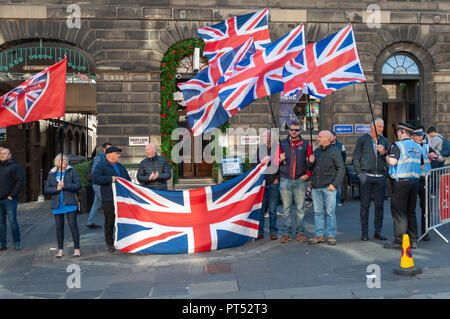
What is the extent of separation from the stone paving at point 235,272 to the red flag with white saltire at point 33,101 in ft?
8.35

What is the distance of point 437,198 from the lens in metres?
8.69

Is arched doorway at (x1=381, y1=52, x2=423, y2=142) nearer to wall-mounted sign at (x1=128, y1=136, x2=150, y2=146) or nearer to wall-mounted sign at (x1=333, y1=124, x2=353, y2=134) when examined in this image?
wall-mounted sign at (x1=333, y1=124, x2=353, y2=134)

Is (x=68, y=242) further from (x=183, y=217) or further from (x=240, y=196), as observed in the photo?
(x=240, y=196)

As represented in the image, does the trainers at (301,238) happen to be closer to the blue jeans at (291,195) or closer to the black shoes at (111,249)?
the blue jeans at (291,195)

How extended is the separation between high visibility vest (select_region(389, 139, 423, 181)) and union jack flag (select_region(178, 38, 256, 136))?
3.14 m

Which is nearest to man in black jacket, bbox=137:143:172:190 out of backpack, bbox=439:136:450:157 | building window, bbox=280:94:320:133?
backpack, bbox=439:136:450:157

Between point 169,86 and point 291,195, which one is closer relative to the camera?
point 291,195

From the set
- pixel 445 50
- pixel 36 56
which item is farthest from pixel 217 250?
pixel 445 50

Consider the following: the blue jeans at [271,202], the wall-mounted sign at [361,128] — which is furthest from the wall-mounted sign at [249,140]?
the blue jeans at [271,202]

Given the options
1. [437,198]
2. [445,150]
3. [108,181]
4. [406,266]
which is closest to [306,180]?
[437,198]

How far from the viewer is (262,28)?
9562 millimetres

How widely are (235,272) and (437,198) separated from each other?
4.26m

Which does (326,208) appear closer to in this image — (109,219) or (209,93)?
(209,93)

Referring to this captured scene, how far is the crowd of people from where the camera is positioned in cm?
805
